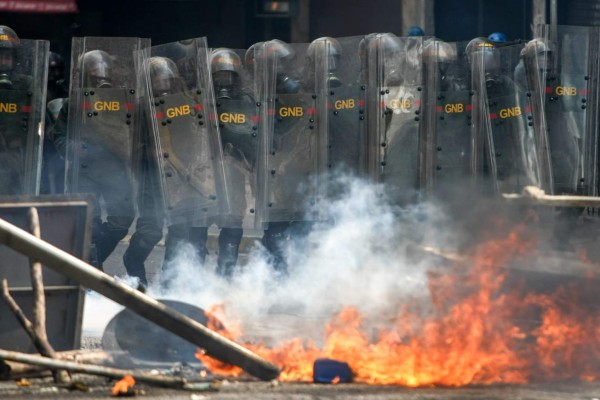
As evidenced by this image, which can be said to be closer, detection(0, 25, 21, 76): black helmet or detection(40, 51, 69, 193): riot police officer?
detection(0, 25, 21, 76): black helmet

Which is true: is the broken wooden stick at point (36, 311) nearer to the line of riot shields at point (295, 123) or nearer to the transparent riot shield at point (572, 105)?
the line of riot shields at point (295, 123)

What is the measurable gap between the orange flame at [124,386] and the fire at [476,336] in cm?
72

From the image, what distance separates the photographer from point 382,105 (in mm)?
10258

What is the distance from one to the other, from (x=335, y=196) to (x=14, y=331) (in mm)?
3640

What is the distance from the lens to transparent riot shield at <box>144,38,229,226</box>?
31.7ft

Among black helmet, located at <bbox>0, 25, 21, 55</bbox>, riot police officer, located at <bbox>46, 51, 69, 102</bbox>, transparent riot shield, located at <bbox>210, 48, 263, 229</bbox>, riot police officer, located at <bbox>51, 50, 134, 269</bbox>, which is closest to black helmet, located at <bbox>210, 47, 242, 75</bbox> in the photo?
transparent riot shield, located at <bbox>210, 48, 263, 229</bbox>

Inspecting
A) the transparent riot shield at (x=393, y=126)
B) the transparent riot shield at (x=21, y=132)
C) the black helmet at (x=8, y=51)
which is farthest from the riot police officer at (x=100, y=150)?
the transparent riot shield at (x=393, y=126)

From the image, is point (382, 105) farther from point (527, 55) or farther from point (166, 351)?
point (166, 351)

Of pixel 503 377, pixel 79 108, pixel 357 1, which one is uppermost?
pixel 357 1

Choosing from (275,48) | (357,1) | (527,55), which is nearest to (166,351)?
(275,48)

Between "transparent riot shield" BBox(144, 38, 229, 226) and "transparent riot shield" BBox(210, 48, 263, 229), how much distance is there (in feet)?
0.48

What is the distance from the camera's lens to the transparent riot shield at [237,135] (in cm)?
997

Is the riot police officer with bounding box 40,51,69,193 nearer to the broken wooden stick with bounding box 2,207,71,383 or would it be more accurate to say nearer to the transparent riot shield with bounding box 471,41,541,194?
the broken wooden stick with bounding box 2,207,71,383

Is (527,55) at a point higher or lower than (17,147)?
higher
